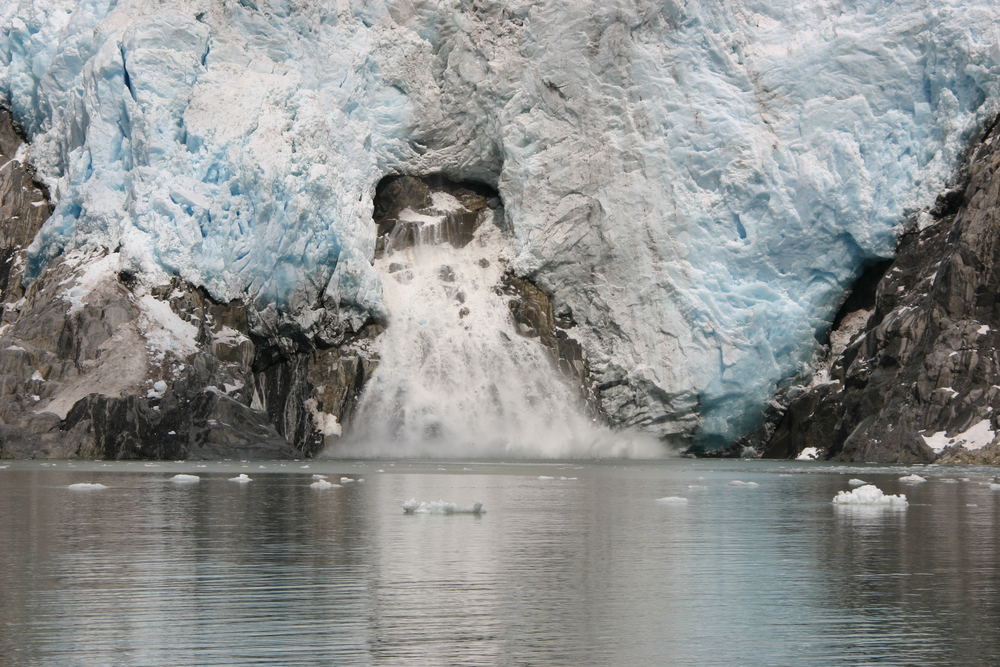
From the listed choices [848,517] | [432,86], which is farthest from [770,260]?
[848,517]

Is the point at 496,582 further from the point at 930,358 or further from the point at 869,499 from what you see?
the point at 930,358

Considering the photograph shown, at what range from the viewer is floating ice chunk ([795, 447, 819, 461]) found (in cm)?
4441

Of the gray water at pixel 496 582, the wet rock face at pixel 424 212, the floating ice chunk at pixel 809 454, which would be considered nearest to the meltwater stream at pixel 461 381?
the wet rock face at pixel 424 212

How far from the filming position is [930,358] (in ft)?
133

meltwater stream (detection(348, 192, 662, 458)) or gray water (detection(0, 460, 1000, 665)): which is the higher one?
meltwater stream (detection(348, 192, 662, 458))

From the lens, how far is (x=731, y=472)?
34.5 m

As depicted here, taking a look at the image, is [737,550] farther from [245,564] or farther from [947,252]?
[947,252]

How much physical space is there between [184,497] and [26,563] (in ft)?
30.4

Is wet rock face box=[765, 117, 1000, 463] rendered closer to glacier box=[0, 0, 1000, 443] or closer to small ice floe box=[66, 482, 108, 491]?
glacier box=[0, 0, 1000, 443]

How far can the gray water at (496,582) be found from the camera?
964 centimetres

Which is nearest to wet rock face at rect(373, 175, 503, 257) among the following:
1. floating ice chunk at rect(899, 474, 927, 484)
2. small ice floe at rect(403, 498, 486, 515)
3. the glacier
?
the glacier

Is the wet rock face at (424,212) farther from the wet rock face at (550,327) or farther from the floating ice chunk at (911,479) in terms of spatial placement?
the floating ice chunk at (911,479)

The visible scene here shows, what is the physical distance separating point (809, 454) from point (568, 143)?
13733 mm

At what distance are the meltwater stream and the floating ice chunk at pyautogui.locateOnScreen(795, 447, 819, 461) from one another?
16.7 feet
